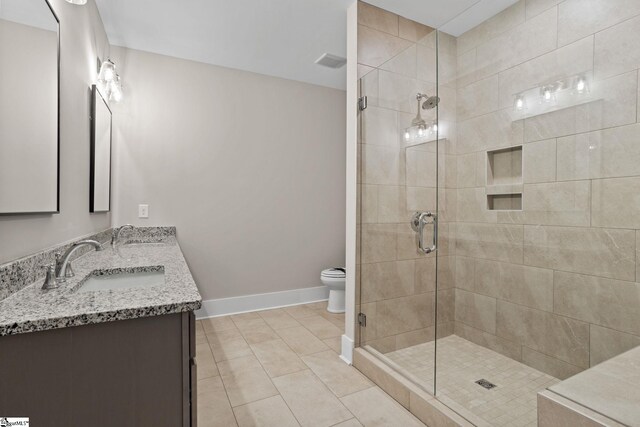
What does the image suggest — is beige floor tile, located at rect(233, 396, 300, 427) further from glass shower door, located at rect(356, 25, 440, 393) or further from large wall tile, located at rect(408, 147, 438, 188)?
large wall tile, located at rect(408, 147, 438, 188)

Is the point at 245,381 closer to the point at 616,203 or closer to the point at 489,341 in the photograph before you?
the point at 489,341

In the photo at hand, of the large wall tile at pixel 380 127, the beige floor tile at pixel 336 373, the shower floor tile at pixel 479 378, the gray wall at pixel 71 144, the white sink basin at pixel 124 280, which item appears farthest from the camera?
the large wall tile at pixel 380 127

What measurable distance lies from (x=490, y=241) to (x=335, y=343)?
143 centimetres

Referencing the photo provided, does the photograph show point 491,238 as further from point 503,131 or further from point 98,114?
point 98,114

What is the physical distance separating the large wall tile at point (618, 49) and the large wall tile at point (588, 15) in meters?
0.04

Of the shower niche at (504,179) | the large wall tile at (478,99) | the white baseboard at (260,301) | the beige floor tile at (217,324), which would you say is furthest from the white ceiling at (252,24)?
the beige floor tile at (217,324)

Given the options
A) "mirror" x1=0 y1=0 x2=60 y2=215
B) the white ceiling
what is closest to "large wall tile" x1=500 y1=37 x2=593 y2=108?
the white ceiling

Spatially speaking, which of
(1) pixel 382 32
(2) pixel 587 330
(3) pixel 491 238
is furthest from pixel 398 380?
(1) pixel 382 32

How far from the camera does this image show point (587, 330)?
1.81m

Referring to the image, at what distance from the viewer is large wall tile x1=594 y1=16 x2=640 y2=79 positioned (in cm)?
A: 162

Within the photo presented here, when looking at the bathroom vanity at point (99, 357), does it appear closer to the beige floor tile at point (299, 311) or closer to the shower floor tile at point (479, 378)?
the shower floor tile at point (479, 378)

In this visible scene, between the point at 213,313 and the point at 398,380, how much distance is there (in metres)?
1.99

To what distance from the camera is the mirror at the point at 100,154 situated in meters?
2.04

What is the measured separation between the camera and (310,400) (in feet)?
5.82
